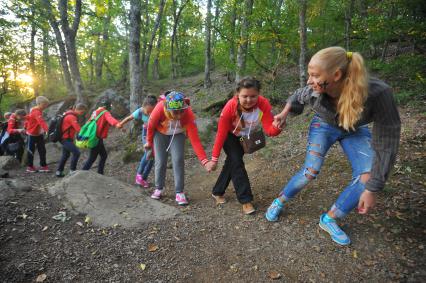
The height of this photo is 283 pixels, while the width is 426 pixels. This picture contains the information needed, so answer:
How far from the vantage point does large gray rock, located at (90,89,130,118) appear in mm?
13602

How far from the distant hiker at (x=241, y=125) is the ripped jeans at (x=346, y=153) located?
1.81ft

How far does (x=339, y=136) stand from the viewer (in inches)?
121

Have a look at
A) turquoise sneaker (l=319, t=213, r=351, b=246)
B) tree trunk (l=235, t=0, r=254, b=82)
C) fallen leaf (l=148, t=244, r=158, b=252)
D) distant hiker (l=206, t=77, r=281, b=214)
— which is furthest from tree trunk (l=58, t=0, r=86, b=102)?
turquoise sneaker (l=319, t=213, r=351, b=246)

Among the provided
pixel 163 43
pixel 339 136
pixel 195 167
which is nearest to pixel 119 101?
pixel 195 167

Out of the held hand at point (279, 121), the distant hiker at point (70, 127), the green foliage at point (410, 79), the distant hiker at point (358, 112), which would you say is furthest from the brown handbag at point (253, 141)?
the green foliage at point (410, 79)

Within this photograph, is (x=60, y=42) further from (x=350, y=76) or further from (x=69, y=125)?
(x=350, y=76)

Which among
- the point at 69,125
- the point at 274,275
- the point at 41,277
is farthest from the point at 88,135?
the point at 274,275

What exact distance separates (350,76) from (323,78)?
219mm

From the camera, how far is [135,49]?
8922mm

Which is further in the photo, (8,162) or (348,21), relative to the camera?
(348,21)

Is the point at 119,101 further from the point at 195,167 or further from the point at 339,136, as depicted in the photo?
the point at 339,136

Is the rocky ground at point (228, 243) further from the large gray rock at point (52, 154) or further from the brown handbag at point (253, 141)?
the large gray rock at point (52, 154)

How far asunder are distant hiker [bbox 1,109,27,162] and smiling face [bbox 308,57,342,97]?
28.0ft

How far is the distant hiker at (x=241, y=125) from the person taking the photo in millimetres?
3574
